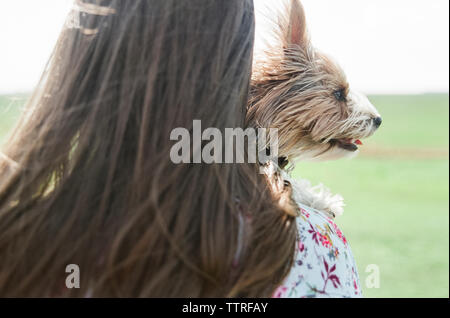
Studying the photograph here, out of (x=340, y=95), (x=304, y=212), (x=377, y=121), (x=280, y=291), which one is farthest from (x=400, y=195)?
(x=280, y=291)

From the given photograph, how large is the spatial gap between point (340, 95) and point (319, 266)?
933 mm

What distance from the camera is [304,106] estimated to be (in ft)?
5.15

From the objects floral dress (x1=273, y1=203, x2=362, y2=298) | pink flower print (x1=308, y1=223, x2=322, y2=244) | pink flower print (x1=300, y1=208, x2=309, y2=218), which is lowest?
floral dress (x1=273, y1=203, x2=362, y2=298)

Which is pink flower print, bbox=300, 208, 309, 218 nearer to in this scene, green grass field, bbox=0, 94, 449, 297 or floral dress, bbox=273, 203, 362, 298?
floral dress, bbox=273, 203, 362, 298

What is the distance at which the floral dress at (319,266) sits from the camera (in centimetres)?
84

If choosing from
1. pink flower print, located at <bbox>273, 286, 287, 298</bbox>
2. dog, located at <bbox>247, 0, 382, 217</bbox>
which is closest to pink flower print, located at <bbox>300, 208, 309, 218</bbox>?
pink flower print, located at <bbox>273, 286, 287, 298</bbox>

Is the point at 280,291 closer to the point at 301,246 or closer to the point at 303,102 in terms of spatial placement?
the point at 301,246

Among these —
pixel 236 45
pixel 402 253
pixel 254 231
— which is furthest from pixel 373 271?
pixel 402 253

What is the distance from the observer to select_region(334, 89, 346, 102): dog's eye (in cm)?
168

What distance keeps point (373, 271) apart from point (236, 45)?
2.63 ft

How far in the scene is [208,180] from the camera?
2.68 feet

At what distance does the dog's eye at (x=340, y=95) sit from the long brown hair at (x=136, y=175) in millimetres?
853

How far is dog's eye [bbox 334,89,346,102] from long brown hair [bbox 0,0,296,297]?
0.85 m
